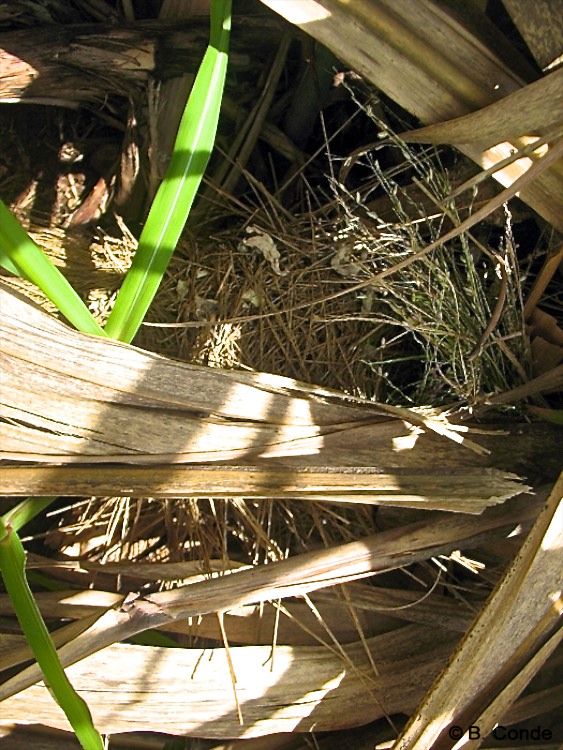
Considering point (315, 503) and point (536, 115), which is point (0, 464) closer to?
point (315, 503)

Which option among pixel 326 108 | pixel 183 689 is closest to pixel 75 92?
pixel 326 108

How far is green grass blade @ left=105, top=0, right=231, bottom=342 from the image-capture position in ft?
2.56

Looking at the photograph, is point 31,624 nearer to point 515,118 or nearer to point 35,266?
point 35,266

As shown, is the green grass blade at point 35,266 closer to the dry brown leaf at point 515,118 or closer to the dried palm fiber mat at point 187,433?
the dried palm fiber mat at point 187,433

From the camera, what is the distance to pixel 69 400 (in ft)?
2.51

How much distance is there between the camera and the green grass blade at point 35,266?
0.69 meters

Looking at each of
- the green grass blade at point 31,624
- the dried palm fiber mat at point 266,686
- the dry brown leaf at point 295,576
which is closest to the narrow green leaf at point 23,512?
the green grass blade at point 31,624

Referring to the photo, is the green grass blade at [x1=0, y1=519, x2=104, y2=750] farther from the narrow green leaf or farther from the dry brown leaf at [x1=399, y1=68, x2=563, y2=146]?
the dry brown leaf at [x1=399, y1=68, x2=563, y2=146]

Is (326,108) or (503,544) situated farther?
(326,108)

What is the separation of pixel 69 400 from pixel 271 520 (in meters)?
0.42

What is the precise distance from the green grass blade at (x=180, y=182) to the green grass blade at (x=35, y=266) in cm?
5

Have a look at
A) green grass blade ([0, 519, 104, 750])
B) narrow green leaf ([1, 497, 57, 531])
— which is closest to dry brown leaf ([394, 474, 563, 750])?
green grass blade ([0, 519, 104, 750])

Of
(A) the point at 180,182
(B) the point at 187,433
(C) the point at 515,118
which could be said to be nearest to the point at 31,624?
(B) the point at 187,433

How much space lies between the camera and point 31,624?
0.76 metres
